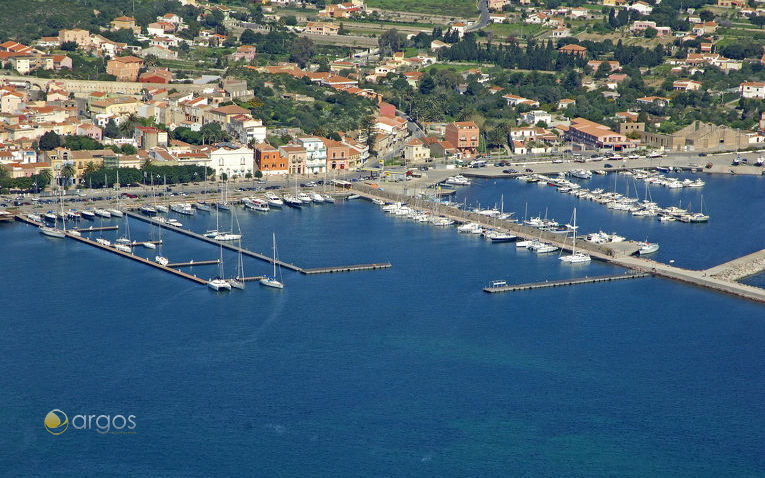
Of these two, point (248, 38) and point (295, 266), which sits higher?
point (248, 38)

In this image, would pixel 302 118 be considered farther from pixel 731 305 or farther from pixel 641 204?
pixel 731 305

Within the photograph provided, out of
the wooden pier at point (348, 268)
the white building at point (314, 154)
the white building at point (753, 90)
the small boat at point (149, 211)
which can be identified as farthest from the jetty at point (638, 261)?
the white building at point (753, 90)

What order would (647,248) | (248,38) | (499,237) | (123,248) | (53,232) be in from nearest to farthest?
(123,248) < (647,248) < (53,232) < (499,237) < (248,38)

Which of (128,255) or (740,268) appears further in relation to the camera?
(128,255)

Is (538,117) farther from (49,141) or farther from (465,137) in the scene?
(49,141)

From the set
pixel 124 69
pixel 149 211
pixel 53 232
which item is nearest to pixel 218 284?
pixel 53 232

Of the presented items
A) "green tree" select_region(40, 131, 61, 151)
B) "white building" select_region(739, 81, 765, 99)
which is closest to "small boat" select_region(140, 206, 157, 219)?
"green tree" select_region(40, 131, 61, 151)

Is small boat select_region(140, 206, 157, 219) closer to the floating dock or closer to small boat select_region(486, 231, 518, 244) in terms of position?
the floating dock
